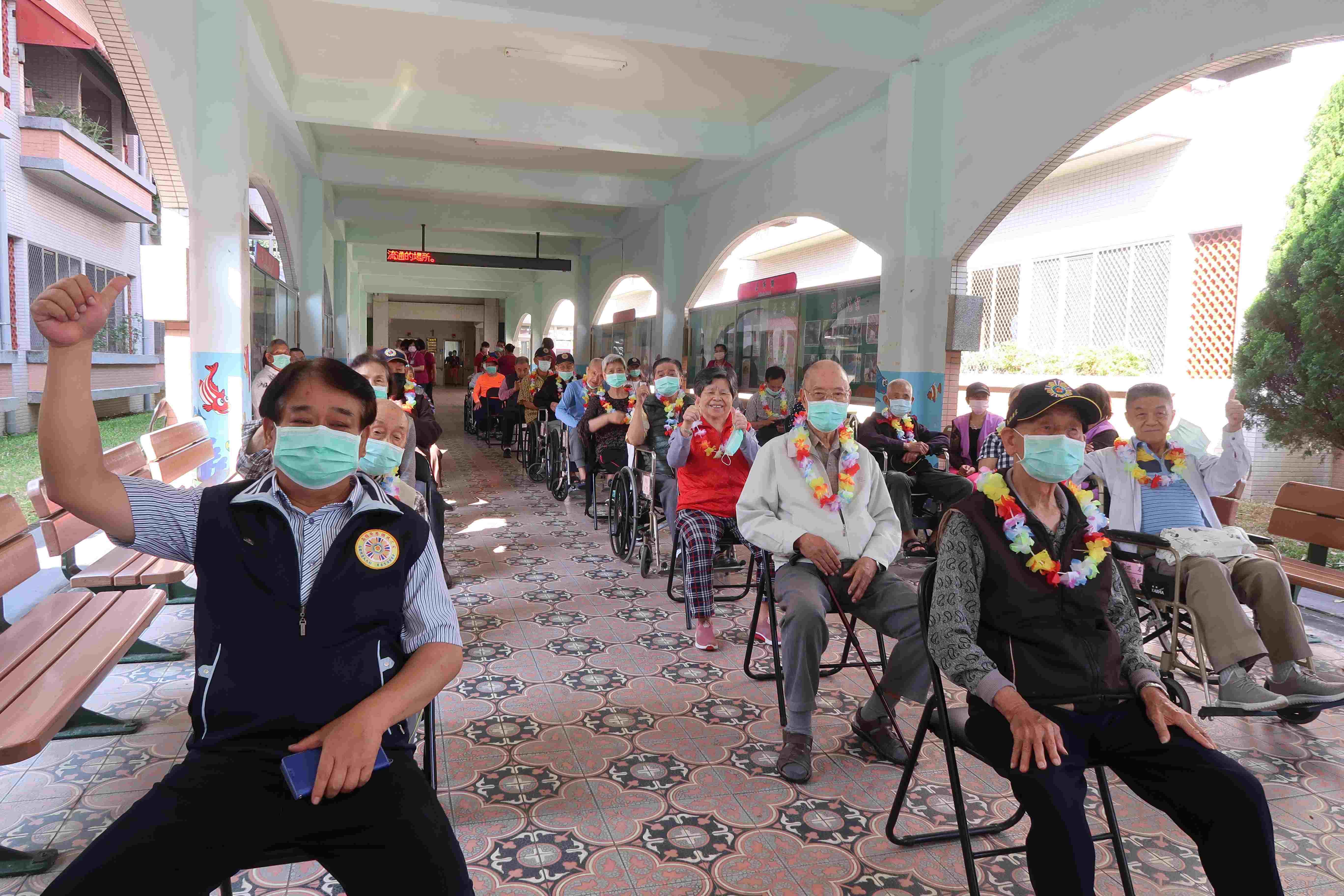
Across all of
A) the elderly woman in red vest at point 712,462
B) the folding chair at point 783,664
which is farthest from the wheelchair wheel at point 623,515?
the folding chair at point 783,664

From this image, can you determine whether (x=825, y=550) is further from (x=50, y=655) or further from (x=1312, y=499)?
(x=1312, y=499)

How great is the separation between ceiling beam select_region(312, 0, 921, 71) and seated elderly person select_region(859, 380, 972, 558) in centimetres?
301

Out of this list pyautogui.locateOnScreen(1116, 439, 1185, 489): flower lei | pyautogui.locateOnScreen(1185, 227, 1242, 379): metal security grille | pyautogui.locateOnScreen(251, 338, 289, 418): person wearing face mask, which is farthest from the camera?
pyautogui.locateOnScreen(1185, 227, 1242, 379): metal security grille

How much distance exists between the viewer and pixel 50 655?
2.32 metres

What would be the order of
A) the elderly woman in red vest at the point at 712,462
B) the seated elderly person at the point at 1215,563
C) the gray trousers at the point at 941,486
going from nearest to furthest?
the seated elderly person at the point at 1215,563, the elderly woman in red vest at the point at 712,462, the gray trousers at the point at 941,486

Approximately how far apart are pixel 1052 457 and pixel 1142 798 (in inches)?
31.7

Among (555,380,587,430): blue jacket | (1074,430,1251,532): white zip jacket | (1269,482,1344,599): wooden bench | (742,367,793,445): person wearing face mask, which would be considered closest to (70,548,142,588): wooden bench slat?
(1074,430,1251,532): white zip jacket

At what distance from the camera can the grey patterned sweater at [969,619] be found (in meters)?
2.00

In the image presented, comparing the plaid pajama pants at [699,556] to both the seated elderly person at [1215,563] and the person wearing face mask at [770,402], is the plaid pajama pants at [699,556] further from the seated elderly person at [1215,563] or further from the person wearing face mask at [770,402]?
the person wearing face mask at [770,402]

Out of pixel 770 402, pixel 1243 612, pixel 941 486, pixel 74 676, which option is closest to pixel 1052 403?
pixel 1243 612

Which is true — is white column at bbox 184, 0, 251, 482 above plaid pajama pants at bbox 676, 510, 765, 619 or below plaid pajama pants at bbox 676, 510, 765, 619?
above

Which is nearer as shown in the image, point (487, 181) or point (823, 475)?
point (823, 475)

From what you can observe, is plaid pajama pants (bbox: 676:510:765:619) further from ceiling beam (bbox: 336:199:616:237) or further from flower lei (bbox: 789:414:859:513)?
ceiling beam (bbox: 336:199:616:237)

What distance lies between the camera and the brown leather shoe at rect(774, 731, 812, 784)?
274 centimetres
